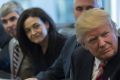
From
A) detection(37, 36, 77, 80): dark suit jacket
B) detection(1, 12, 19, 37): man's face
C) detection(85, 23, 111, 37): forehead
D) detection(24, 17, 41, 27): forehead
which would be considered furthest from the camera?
detection(1, 12, 19, 37): man's face

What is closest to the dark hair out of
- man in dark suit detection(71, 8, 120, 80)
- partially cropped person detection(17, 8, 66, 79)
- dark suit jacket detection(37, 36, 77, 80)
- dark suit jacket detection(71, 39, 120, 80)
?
partially cropped person detection(17, 8, 66, 79)

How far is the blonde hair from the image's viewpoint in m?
1.63

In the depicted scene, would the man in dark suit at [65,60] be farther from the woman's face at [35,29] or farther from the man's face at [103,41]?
the man's face at [103,41]

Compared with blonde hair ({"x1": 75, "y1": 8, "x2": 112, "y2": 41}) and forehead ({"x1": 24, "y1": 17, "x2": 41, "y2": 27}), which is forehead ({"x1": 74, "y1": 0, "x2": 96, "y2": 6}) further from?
blonde hair ({"x1": 75, "y1": 8, "x2": 112, "y2": 41})

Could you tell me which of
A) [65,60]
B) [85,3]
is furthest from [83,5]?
[65,60]

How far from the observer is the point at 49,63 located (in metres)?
2.51

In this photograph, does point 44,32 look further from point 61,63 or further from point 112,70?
point 112,70

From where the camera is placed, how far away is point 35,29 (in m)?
2.45

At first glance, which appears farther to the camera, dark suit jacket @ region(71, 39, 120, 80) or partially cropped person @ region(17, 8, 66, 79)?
partially cropped person @ region(17, 8, 66, 79)

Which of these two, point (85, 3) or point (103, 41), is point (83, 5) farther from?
point (103, 41)

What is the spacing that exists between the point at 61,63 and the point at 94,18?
0.73 meters

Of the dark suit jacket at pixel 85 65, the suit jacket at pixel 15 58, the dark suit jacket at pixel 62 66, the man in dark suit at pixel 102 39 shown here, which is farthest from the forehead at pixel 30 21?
the man in dark suit at pixel 102 39

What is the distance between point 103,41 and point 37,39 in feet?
3.10

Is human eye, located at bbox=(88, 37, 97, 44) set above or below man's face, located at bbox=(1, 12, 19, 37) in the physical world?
above
